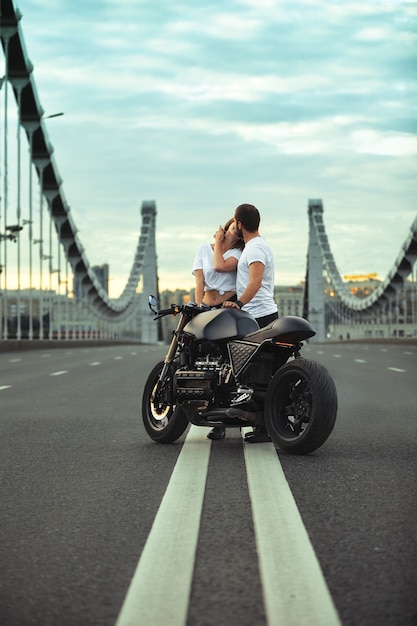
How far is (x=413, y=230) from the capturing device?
63.9 meters

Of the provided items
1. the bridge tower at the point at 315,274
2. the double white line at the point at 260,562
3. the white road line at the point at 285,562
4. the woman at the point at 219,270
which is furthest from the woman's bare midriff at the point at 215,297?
the bridge tower at the point at 315,274

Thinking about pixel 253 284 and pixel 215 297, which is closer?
pixel 253 284

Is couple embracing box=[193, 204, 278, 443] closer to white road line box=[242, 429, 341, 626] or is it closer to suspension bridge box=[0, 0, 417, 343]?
white road line box=[242, 429, 341, 626]

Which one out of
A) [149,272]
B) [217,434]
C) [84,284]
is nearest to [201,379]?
[217,434]

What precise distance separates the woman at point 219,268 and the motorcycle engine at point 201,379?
2.15 feet

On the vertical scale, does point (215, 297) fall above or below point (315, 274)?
below

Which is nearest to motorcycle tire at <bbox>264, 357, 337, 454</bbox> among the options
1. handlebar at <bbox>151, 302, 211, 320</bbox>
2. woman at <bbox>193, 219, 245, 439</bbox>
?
handlebar at <bbox>151, 302, 211, 320</bbox>

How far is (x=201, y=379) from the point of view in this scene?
659 centimetres

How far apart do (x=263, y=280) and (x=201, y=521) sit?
3061 millimetres

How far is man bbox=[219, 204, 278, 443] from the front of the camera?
695cm

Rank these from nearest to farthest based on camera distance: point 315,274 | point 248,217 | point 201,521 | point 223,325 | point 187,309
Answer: point 201,521, point 223,325, point 187,309, point 248,217, point 315,274

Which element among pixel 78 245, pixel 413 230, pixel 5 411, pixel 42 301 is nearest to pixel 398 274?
pixel 413 230

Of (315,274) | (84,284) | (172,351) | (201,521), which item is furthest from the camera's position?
(315,274)

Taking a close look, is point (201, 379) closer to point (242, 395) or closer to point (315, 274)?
point (242, 395)
